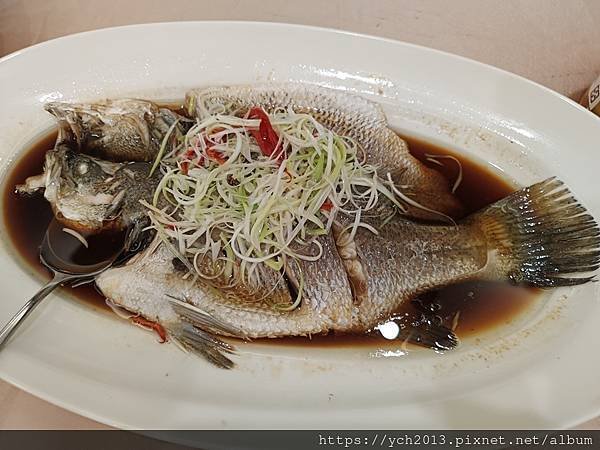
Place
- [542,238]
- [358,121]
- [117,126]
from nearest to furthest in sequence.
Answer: [542,238]
[117,126]
[358,121]

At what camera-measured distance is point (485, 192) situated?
87.5 inches

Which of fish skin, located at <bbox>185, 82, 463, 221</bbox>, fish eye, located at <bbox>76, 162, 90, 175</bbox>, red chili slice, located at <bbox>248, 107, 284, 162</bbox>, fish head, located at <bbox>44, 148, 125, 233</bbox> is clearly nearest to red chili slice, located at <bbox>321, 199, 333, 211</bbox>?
red chili slice, located at <bbox>248, 107, 284, 162</bbox>

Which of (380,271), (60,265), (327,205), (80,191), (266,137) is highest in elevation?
(266,137)

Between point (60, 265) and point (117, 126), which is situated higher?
point (117, 126)

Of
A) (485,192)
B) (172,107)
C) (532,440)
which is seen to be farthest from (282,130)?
(532,440)

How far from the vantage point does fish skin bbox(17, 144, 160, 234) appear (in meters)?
1.86

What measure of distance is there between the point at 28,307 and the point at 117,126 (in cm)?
83

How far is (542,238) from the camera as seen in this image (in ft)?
5.92

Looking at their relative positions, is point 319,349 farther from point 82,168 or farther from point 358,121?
point 82,168

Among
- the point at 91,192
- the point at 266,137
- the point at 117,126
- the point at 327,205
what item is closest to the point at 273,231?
the point at 327,205

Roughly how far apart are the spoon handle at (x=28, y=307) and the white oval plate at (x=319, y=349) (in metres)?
0.04

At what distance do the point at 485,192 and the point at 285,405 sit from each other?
135 centimetres

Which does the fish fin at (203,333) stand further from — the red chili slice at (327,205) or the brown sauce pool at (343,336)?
the red chili slice at (327,205)

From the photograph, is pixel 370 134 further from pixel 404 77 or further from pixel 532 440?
pixel 532 440
